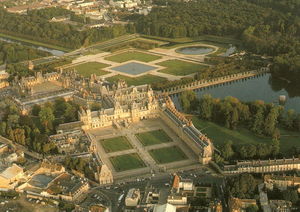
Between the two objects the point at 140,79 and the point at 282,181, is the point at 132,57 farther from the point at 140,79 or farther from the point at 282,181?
the point at 282,181

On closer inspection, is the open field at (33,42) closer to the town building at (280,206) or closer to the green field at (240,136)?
the green field at (240,136)

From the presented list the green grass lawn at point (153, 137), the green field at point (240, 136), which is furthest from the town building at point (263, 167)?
the green grass lawn at point (153, 137)

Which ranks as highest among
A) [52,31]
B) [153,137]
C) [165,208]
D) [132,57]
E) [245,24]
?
[245,24]

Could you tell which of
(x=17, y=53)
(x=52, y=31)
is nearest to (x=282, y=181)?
(x=17, y=53)

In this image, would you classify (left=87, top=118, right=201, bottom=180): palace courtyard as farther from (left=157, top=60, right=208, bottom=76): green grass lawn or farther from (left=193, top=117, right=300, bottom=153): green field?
(left=157, top=60, right=208, bottom=76): green grass lawn

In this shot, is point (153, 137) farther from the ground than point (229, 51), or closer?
closer

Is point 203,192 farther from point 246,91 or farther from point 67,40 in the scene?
point 67,40

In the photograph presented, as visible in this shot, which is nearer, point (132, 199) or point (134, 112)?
point (132, 199)

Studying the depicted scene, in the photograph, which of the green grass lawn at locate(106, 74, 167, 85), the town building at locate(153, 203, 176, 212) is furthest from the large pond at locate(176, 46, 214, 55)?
the town building at locate(153, 203, 176, 212)
